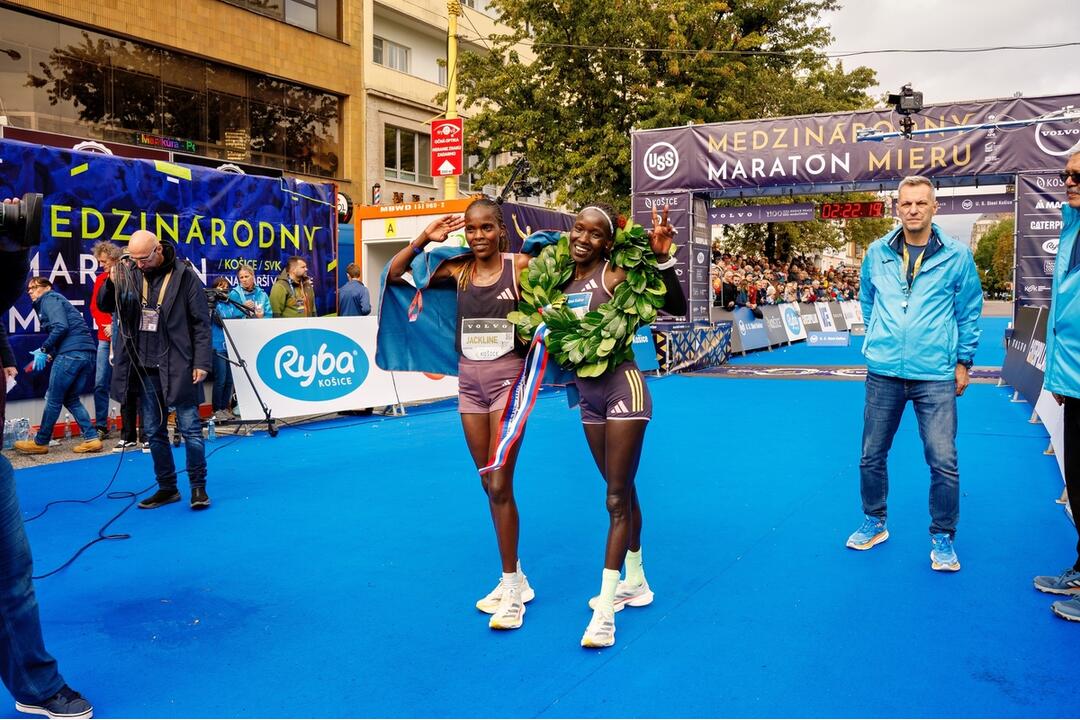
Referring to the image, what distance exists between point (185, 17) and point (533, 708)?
2146 centimetres

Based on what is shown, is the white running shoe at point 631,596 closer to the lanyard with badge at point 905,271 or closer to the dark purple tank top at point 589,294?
the dark purple tank top at point 589,294

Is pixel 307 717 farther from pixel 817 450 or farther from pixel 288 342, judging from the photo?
pixel 288 342

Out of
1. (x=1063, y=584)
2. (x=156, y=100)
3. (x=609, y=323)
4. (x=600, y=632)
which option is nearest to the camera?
(x=600, y=632)

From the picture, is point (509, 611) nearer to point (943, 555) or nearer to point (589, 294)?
point (589, 294)

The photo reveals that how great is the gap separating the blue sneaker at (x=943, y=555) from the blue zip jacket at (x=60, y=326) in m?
8.03

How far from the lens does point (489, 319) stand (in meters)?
4.05

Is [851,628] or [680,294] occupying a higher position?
[680,294]

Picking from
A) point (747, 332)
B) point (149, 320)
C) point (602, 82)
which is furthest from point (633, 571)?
point (602, 82)

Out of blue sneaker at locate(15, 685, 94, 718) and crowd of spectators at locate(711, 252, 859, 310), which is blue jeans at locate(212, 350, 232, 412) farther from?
crowd of spectators at locate(711, 252, 859, 310)

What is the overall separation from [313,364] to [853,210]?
16198 millimetres

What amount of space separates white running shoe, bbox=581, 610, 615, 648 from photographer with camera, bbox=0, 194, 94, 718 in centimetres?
194

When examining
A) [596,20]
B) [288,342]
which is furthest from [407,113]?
[288,342]

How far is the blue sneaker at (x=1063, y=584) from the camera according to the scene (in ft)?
13.7

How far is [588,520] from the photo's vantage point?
5711mm
